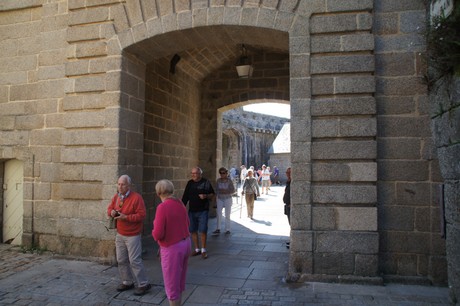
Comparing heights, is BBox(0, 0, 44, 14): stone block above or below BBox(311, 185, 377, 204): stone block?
above

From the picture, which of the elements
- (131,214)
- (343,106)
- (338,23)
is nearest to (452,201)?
(343,106)

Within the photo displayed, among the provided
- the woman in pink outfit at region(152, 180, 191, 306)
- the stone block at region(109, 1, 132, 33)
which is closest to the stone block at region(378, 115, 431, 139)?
the woman in pink outfit at region(152, 180, 191, 306)

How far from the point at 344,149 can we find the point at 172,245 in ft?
8.72

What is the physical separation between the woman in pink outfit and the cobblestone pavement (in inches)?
29.6

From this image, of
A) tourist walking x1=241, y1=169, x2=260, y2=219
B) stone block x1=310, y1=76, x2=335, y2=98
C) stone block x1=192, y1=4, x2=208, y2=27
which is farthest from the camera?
tourist walking x1=241, y1=169, x2=260, y2=219

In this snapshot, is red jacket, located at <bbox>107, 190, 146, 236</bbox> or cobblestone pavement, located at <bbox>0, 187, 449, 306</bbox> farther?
red jacket, located at <bbox>107, 190, 146, 236</bbox>

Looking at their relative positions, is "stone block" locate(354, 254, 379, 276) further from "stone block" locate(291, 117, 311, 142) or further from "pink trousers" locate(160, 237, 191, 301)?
"pink trousers" locate(160, 237, 191, 301)

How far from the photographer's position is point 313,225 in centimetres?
490

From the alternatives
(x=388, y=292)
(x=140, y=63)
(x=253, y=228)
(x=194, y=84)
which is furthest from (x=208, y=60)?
(x=388, y=292)

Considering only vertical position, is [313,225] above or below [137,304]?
above

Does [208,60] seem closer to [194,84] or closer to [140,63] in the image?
[194,84]

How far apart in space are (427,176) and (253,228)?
16.1 ft

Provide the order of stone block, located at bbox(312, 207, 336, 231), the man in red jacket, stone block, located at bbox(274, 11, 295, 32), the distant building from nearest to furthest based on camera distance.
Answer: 1. the man in red jacket
2. stone block, located at bbox(312, 207, 336, 231)
3. stone block, located at bbox(274, 11, 295, 32)
4. the distant building

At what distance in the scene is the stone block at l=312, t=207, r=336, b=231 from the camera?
4.87 metres
